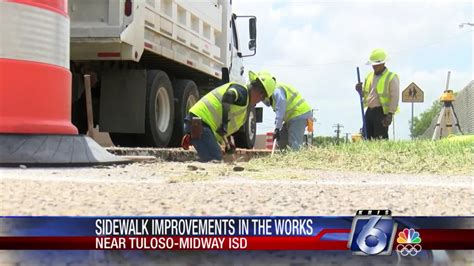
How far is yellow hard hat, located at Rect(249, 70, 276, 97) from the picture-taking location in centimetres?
685

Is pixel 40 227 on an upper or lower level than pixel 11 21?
lower

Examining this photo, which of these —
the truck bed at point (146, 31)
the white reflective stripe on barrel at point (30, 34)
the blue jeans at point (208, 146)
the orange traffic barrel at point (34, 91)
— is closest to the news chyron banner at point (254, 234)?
the orange traffic barrel at point (34, 91)

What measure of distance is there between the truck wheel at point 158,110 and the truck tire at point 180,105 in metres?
0.30

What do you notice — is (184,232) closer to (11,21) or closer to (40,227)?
(40,227)

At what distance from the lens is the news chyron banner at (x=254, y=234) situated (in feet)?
6.24

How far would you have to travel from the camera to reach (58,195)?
2.50m

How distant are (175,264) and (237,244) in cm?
24

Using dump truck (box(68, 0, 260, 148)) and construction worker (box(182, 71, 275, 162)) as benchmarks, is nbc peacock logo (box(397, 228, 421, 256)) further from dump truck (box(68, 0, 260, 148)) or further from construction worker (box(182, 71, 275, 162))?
dump truck (box(68, 0, 260, 148))

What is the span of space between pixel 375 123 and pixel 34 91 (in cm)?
580

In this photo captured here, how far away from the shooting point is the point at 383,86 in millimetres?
8273

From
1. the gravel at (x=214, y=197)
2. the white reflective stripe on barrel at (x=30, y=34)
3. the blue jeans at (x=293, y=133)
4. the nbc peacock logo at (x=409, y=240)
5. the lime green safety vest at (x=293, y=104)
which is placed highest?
the white reflective stripe on barrel at (x=30, y=34)

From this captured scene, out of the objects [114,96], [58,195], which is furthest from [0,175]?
[114,96]

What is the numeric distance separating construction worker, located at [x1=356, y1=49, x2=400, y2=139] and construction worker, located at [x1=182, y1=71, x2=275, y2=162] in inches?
71.7

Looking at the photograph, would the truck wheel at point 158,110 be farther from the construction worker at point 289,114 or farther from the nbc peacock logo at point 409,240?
the nbc peacock logo at point 409,240
